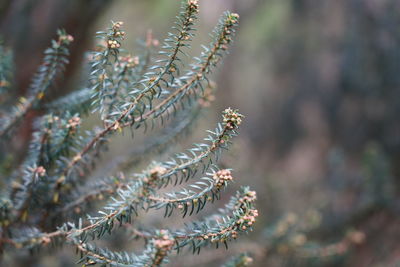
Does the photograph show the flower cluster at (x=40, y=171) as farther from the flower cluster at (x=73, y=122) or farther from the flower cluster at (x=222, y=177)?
the flower cluster at (x=222, y=177)

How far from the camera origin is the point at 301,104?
2256mm

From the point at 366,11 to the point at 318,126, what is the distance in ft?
2.04

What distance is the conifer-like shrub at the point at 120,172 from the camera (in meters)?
0.65

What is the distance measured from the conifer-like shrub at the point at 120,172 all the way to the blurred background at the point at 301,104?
34 centimetres

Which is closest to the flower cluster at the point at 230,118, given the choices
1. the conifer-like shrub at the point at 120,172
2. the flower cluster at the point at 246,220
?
the conifer-like shrub at the point at 120,172

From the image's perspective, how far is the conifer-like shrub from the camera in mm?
654

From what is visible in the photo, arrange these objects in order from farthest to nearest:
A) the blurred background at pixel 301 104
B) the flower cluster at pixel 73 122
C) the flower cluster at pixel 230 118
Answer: the blurred background at pixel 301 104
the flower cluster at pixel 73 122
the flower cluster at pixel 230 118

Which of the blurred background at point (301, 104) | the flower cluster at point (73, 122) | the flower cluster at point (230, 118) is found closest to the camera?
the flower cluster at point (230, 118)

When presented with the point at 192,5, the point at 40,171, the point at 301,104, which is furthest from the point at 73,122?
the point at 301,104

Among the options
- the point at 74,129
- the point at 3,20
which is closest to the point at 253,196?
the point at 74,129

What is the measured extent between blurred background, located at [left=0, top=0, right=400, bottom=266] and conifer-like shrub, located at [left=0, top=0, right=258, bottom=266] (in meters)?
0.34

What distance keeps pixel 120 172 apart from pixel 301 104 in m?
1.60

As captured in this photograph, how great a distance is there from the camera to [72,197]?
34.3 inches

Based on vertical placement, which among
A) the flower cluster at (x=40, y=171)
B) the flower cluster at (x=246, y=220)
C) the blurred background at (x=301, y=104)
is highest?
the blurred background at (x=301, y=104)
